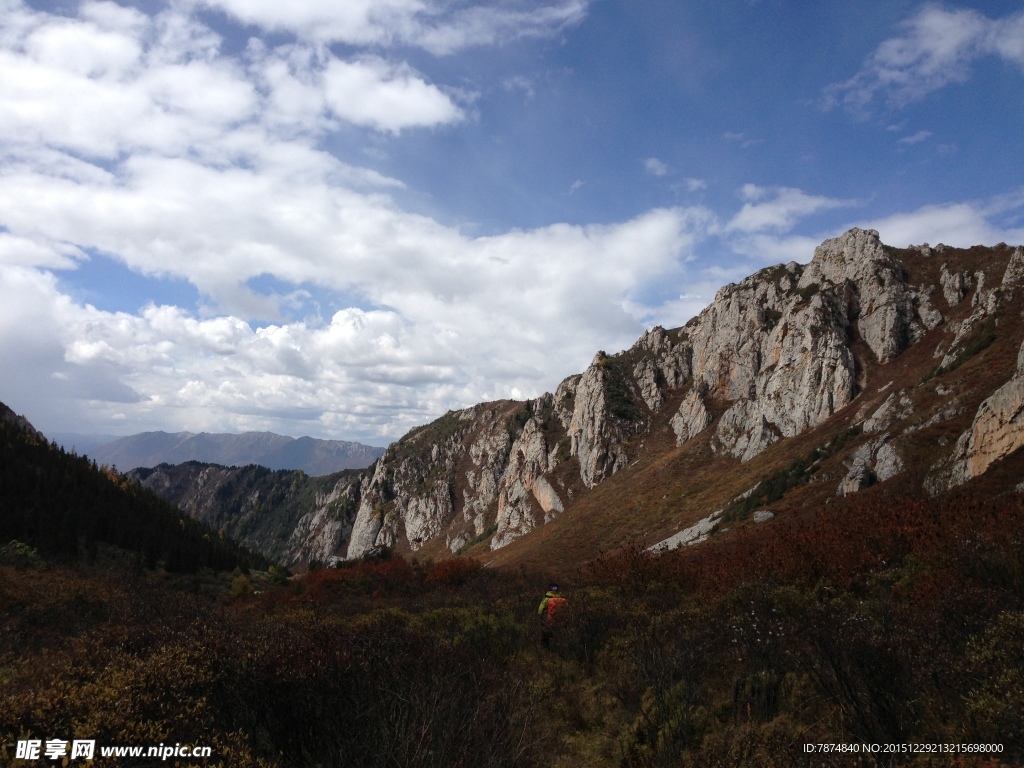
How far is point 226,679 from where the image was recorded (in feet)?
20.2

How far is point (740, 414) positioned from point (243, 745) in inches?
3492

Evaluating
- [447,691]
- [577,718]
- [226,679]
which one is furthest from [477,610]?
[226,679]

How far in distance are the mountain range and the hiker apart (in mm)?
20086

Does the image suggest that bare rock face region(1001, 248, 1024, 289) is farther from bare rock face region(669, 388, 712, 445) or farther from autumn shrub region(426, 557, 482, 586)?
autumn shrub region(426, 557, 482, 586)

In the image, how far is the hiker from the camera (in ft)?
43.3

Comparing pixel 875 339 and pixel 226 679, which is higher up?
pixel 875 339

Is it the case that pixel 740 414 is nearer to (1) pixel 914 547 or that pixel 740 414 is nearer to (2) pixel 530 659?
(1) pixel 914 547

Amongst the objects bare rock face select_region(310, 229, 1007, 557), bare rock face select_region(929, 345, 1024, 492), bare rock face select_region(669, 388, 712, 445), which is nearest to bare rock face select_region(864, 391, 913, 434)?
bare rock face select_region(310, 229, 1007, 557)

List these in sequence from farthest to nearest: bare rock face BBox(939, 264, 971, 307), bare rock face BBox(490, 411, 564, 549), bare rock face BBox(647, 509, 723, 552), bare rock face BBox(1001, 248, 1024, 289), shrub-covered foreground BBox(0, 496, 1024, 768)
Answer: bare rock face BBox(490, 411, 564, 549) < bare rock face BBox(939, 264, 971, 307) < bare rock face BBox(1001, 248, 1024, 289) < bare rock face BBox(647, 509, 723, 552) < shrub-covered foreground BBox(0, 496, 1024, 768)

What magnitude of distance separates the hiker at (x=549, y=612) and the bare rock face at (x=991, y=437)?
2709 centimetres

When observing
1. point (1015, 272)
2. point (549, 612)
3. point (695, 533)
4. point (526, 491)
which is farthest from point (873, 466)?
point (526, 491)

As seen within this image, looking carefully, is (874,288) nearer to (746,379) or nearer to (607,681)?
(746,379)

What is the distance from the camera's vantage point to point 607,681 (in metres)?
10.3

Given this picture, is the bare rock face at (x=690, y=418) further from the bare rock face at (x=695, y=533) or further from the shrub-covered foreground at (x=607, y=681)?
the shrub-covered foreground at (x=607, y=681)
